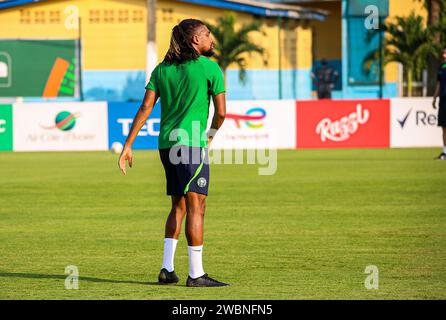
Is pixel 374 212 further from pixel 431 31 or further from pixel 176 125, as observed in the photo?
pixel 431 31

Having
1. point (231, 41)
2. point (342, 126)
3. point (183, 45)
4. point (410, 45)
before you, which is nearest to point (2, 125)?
point (342, 126)

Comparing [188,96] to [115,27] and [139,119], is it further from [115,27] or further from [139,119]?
[115,27]

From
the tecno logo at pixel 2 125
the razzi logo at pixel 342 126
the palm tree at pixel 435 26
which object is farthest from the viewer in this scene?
the palm tree at pixel 435 26

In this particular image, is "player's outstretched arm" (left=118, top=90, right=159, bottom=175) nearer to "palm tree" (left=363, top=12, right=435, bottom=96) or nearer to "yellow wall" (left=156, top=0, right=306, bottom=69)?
"palm tree" (left=363, top=12, right=435, bottom=96)

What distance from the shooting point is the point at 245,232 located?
43.5 feet

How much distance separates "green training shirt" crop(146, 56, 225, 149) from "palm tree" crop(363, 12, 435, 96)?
35.3m

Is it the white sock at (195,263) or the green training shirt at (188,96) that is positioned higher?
the green training shirt at (188,96)

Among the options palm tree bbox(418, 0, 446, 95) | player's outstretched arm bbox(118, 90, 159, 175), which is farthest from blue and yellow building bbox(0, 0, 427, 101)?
player's outstretched arm bbox(118, 90, 159, 175)

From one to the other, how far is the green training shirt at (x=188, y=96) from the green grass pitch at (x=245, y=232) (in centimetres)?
116

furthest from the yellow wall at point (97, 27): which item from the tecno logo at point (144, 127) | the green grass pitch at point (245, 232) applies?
the green grass pitch at point (245, 232)

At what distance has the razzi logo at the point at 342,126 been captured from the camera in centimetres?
2988

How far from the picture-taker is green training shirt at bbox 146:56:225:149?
938 cm

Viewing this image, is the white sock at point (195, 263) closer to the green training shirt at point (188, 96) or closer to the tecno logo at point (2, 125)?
the green training shirt at point (188, 96)

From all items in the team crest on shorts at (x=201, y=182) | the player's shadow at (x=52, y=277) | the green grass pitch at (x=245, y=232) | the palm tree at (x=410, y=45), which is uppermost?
the palm tree at (x=410, y=45)
